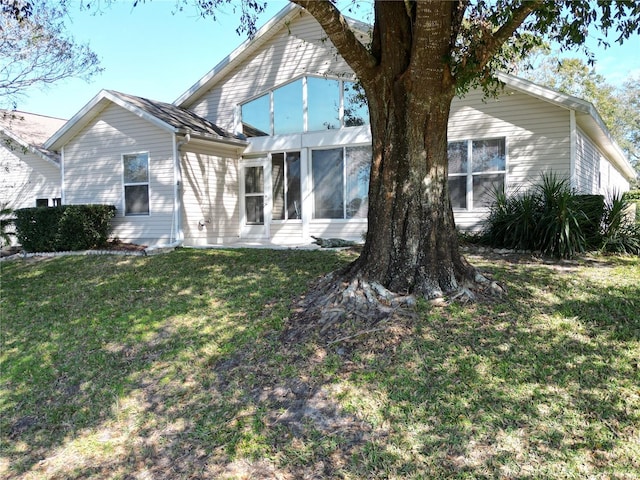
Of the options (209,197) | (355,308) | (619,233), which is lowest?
(355,308)

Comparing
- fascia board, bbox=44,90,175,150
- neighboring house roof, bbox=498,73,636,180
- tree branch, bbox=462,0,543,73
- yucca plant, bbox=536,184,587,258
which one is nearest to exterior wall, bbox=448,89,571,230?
neighboring house roof, bbox=498,73,636,180

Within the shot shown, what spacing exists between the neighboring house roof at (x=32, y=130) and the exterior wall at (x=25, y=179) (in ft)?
1.38

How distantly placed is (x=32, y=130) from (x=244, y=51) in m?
10.4

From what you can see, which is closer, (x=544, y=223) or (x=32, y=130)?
(x=544, y=223)

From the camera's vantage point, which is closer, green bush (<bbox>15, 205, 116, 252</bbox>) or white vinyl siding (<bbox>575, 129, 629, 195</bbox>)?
white vinyl siding (<bbox>575, 129, 629, 195</bbox>)

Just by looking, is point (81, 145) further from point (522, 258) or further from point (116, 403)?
point (522, 258)

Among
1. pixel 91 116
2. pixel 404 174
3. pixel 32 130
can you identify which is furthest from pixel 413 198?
→ pixel 32 130

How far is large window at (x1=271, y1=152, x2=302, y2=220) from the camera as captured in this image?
12.6 m

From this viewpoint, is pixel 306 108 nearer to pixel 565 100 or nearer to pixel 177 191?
pixel 177 191

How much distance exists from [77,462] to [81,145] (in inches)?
459

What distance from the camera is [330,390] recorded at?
157 inches

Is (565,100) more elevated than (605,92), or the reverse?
(605,92)

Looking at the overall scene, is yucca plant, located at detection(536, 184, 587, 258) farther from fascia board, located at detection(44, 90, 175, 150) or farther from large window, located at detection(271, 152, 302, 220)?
fascia board, located at detection(44, 90, 175, 150)

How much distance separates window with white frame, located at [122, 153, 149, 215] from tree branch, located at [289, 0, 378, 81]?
26.7ft
